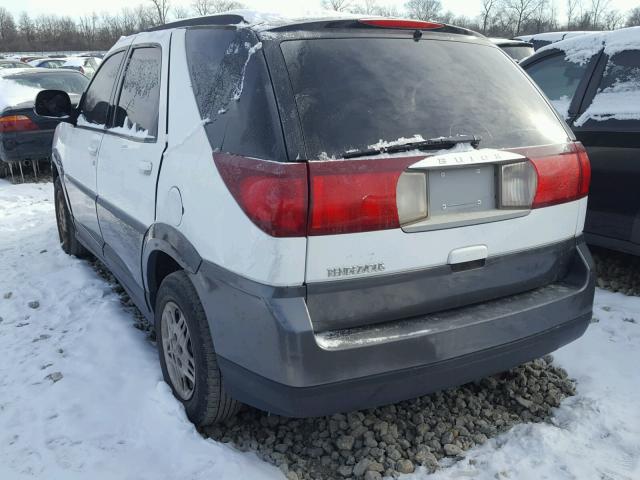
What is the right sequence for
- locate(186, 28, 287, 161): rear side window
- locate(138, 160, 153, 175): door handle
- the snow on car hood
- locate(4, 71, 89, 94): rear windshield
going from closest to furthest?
locate(186, 28, 287, 161): rear side window < locate(138, 160, 153, 175): door handle < the snow on car hood < locate(4, 71, 89, 94): rear windshield

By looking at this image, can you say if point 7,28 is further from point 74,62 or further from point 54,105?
point 54,105

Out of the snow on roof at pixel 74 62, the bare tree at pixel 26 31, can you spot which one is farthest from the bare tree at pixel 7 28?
the snow on roof at pixel 74 62

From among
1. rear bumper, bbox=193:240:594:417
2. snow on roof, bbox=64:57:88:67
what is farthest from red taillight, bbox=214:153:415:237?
snow on roof, bbox=64:57:88:67

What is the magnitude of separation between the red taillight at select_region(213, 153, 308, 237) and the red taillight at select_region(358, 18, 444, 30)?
0.80 metres

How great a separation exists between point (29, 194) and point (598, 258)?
715 centimetres

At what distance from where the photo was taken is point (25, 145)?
320 inches

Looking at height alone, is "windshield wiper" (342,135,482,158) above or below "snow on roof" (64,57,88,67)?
above

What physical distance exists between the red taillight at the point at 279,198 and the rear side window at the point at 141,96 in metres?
1.01

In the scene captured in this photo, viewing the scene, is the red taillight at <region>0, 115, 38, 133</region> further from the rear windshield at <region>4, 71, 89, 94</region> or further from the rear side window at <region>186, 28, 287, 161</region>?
the rear side window at <region>186, 28, 287, 161</region>

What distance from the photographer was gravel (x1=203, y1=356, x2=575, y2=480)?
240 centimetres

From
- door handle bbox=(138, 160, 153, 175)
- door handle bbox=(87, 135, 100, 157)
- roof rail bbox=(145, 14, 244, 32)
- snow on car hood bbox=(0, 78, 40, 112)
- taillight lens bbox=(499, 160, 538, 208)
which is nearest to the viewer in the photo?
taillight lens bbox=(499, 160, 538, 208)

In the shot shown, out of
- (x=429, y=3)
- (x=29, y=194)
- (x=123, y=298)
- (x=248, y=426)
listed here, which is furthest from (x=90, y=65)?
(x=429, y=3)

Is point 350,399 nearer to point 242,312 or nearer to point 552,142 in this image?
point 242,312

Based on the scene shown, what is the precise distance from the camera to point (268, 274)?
1.91 metres
